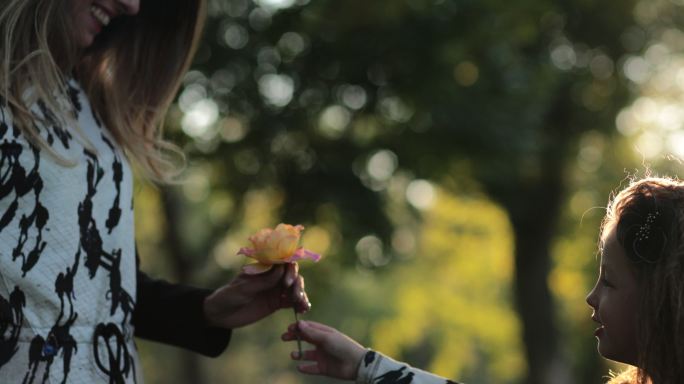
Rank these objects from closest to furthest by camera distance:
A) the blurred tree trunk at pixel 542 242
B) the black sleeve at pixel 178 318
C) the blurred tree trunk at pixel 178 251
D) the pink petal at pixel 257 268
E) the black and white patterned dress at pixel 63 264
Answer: the black and white patterned dress at pixel 63 264 → the pink petal at pixel 257 268 → the black sleeve at pixel 178 318 → the blurred tree trunk at pixel 178 251 → the blurred tree trunk at pixel 542 242

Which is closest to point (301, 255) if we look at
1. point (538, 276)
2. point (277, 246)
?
point (277, 246)

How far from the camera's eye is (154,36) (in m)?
3.07

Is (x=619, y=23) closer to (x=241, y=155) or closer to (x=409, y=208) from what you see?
(x=409, y=208)

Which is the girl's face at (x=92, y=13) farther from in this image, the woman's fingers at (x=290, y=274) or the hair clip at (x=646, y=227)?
the hair clip at (x=646, y=227)

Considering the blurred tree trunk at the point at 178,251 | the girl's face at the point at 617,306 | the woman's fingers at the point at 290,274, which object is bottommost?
the blurred tree trunk at the point at 178,251

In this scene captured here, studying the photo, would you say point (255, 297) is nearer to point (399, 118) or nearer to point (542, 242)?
point (399, 118)

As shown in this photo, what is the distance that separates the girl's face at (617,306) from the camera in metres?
2.36

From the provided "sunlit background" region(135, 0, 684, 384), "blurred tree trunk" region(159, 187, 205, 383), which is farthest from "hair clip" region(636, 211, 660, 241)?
"blurred tree trunk" region(159, 187, 205, 383)

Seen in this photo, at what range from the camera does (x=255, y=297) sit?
271 centimetres

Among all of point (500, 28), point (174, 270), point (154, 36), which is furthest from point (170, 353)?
point (154, 36)

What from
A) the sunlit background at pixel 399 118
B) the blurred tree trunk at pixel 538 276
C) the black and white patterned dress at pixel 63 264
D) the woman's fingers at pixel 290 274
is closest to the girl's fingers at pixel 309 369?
the woman's fingers at pixel 290 274

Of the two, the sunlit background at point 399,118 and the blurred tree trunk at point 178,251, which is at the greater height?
the sunlit background at point 399,118

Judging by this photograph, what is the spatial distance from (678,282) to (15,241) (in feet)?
4.84

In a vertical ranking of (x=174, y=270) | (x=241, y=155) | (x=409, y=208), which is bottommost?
(x=174, y=270)
